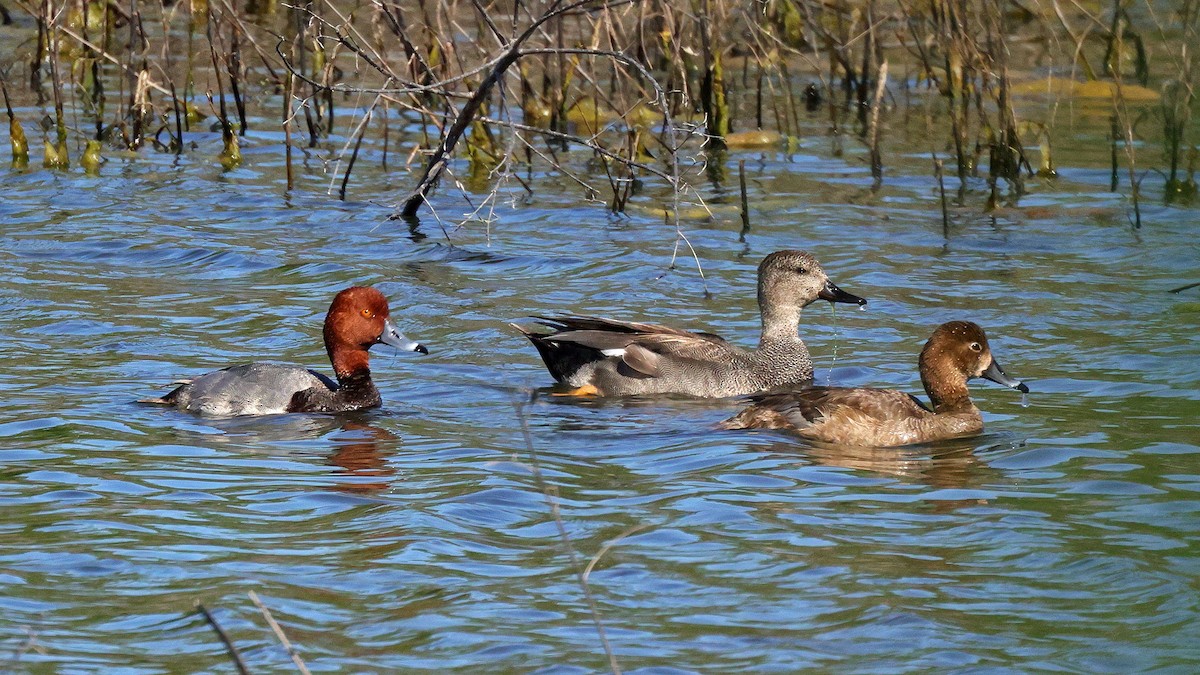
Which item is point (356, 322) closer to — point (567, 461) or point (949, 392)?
point (567, 461)

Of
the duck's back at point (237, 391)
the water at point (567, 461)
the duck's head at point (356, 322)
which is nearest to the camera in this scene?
the water at point (567, 461)

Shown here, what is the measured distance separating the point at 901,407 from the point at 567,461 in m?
1.62

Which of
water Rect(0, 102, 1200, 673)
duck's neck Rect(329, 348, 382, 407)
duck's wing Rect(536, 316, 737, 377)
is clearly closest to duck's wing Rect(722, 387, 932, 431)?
water Rect(0, 102, 1200, 673)

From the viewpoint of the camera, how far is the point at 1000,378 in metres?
8.15

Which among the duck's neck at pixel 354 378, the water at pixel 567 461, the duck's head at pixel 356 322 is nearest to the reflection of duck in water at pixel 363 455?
the water at pixel 567 461

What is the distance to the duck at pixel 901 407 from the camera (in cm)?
774

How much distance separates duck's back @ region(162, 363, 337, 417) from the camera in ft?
26.2

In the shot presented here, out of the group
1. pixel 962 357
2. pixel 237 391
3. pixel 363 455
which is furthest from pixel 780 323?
pixel 237 391

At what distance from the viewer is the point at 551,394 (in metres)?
8.88

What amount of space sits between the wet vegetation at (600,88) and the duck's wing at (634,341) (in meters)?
1.89

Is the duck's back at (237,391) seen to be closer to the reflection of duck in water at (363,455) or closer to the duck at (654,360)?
the reflection of duck in water at (363,455)

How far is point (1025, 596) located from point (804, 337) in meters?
4.92

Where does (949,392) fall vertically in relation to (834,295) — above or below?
below

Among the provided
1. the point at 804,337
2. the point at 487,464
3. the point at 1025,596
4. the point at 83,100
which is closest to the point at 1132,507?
the point at 1025,596
